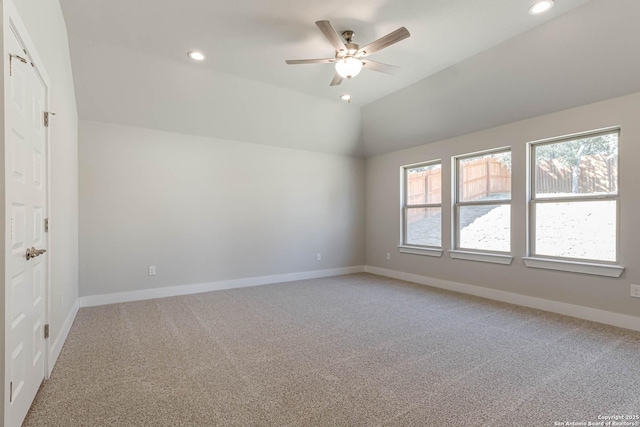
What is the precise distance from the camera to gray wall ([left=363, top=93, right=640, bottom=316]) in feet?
10.4

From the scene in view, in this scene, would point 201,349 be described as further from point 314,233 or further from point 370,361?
point 314,233

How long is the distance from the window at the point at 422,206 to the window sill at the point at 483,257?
0.40 m

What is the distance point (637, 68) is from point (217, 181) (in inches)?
198

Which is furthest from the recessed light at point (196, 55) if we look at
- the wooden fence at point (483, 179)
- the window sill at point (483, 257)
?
the window sill at point (483, 257)

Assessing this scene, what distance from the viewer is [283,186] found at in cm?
546

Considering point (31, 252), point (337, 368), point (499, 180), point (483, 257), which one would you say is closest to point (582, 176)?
point (499, 180)

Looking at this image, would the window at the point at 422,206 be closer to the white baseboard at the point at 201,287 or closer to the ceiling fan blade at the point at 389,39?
A: the white baseboard at the point at 201,287

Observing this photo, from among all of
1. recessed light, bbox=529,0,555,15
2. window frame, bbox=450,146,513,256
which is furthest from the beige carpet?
recessed light, bbox=529,0,555,15

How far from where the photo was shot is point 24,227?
175 cm

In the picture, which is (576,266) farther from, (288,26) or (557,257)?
(288,26)

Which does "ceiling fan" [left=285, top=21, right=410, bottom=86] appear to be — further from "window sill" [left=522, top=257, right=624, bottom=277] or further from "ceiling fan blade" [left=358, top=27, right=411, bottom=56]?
"window sill" [left=522, top=257, right=624, bottom=277]

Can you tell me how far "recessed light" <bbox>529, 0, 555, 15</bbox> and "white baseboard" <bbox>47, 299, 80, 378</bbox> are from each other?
469 cm

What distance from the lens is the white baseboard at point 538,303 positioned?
3.19 m

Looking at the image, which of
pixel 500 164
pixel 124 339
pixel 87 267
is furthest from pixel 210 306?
pixel 500 164
